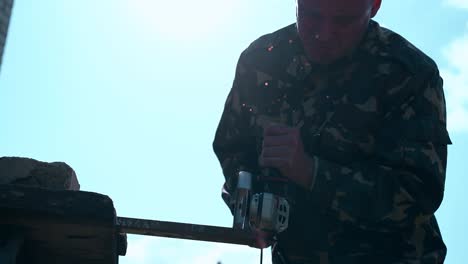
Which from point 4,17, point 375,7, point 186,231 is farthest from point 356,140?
point 4,17

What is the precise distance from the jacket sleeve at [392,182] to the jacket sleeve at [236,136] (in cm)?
41

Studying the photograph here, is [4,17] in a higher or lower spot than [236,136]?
higher

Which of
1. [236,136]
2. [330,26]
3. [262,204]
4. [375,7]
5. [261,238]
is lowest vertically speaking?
[261,238]

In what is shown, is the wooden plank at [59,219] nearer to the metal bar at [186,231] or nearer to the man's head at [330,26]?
the metal bar at [186,231]

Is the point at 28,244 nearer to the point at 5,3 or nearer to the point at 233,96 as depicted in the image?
the point at 233,96

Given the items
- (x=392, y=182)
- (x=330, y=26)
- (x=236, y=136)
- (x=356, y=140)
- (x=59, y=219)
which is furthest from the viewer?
(x=236, y=136)

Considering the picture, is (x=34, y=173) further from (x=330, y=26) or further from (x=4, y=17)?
(x=4, y=17)

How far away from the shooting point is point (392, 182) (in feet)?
8.77

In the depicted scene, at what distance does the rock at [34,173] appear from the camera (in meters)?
2.75

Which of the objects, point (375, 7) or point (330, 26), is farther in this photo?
point (375, 7)

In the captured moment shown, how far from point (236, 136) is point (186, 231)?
2.61ft

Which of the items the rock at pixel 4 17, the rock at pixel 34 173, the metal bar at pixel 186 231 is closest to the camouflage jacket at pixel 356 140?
the metal bar at pixel 186 231

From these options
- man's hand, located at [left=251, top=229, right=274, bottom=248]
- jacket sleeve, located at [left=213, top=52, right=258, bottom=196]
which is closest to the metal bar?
man's hand, located at [left=251, top=229, right=274, bottom=248]

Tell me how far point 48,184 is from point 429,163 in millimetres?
1346
